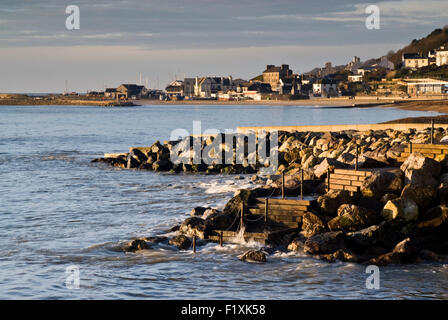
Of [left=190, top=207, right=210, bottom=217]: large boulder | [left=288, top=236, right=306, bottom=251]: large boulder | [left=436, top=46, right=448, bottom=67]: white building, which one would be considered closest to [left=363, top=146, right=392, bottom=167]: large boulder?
[left=288, top=236, right=306, bottom=251]: large boulder

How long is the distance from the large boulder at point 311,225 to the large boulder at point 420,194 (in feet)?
7.08

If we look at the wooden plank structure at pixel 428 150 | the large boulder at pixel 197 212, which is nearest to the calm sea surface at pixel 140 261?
the large boulder at pixel 197 212

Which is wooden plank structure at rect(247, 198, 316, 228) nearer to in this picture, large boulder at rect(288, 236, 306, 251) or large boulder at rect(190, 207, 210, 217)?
large boulder at rect(288, 236, 306, 251)

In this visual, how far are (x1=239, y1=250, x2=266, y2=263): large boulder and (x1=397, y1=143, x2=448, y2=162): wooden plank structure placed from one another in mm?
6400

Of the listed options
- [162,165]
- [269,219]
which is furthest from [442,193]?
[162,165]

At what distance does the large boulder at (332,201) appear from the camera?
15.7 meters

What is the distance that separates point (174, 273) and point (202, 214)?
5788mm

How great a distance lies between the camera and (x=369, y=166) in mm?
18328

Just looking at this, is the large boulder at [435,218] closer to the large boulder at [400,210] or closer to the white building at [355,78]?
the large boulder at [400,210]

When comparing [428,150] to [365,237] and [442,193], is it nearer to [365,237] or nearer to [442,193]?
[442,193]

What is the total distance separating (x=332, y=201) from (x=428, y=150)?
404 cm

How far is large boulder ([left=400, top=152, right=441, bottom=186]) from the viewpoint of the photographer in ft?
52.1
